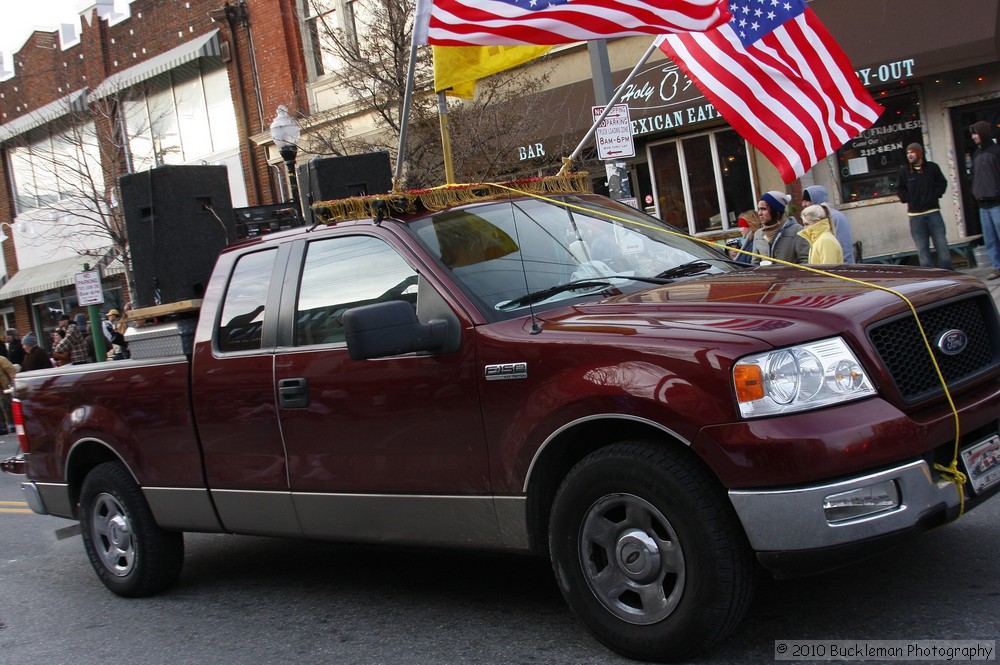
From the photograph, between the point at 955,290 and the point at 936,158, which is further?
the point at 936,158

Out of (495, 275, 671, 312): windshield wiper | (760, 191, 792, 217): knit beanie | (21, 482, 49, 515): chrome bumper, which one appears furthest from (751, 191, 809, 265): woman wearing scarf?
(21, 482, 49, 515): chrome bumper

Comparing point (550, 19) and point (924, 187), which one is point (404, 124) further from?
point (924, 187)

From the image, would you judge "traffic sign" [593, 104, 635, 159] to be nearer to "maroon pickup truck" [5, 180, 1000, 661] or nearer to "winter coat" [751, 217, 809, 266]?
"winter coat" [751, 217, 809, 266]

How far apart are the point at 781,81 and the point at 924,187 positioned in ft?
22.5

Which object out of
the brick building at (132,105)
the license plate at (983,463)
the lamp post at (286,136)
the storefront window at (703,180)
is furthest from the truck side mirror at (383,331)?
the brick building at (132,105)

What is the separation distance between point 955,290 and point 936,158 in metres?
12.3

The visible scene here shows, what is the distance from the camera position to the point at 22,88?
109ft

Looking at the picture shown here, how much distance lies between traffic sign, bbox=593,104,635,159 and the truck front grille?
7.11m

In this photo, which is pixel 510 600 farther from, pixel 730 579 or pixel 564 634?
pixel 730 579

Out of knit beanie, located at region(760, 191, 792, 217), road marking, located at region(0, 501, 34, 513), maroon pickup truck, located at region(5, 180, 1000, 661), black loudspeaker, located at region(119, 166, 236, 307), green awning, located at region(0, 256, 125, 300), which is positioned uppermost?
green awning, located at region(0, 256, 125, 300)

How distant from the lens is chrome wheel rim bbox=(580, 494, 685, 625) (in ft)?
12.4

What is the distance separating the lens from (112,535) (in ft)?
20.3

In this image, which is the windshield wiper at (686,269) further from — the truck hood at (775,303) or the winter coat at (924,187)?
the winter coat at (924,187)

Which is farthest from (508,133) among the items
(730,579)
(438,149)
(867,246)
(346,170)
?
(730,579)
